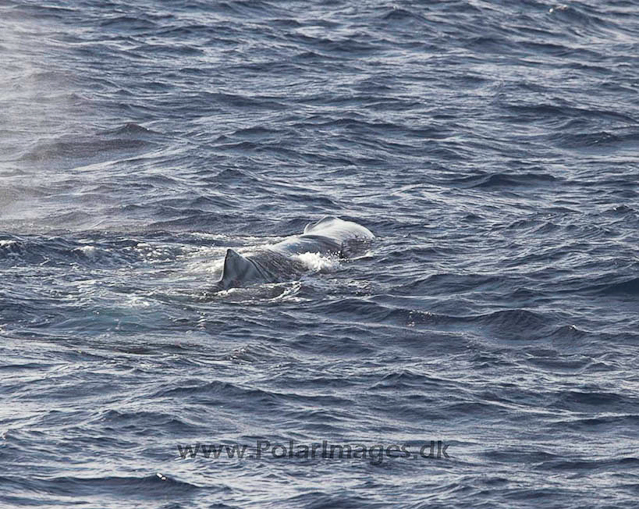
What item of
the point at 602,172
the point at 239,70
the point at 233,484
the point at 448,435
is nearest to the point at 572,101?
the point at 602,172

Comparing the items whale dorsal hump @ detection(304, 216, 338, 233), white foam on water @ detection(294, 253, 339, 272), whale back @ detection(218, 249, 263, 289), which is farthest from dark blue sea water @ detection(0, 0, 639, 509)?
whale dorsal hump @ detection(304, 216, 338, 233)

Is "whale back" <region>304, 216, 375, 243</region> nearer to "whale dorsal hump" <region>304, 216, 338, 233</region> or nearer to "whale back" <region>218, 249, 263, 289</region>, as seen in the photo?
"whale dorsal hump" <region>304, 216, 338, 233</region>

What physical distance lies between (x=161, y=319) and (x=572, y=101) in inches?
804

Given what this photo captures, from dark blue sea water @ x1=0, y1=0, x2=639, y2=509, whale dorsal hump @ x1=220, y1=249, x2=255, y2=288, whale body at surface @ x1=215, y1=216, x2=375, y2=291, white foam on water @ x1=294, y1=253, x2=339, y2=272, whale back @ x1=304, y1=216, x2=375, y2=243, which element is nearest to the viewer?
dark blue sea water @ x1=0, y1=0, x2=639, y2=509

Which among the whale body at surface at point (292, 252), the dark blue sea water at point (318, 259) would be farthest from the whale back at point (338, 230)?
the dark blue sea water at point (318, 259)

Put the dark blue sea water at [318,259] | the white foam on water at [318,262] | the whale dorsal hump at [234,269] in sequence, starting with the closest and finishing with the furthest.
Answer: the dark blue sea water at [318,259] < the whale dorsal hump at [234,269] < the white foam on water at [318,262]

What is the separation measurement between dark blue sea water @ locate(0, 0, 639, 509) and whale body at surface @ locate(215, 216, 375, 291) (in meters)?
0.35

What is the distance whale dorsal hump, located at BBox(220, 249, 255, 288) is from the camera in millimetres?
22484

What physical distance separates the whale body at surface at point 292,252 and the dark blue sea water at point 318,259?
349mm

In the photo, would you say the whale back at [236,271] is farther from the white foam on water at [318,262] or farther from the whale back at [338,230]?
the whale back at [338,230]

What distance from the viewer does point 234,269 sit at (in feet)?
74.5

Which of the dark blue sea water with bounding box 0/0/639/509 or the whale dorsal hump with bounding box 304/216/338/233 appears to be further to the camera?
the whale dorsal hump with bounding box 304/216/338/233

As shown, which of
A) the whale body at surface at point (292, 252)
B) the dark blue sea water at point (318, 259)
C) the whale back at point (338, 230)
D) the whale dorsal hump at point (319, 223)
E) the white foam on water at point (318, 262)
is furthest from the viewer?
the whale dorsal hump at point (319, 223)

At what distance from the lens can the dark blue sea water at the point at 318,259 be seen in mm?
15984
